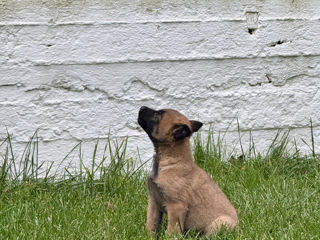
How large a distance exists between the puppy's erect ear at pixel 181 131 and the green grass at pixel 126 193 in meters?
0.72

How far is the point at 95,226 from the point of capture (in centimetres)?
550

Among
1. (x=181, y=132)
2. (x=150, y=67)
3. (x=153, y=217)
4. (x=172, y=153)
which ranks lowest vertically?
(x=153, y=217)

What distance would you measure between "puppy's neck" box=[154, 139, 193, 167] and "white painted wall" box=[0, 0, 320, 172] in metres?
1.50

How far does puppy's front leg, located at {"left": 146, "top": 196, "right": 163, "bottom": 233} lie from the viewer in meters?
5.43

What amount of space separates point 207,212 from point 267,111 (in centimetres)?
225

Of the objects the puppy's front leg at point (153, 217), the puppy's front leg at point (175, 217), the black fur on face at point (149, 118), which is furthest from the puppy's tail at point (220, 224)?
the black fur on face at point (149, 118)

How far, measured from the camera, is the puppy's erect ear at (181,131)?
17.4 ft

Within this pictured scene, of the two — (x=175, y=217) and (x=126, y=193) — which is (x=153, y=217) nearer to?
(x=175, y=217)

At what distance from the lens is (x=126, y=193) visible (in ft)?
20.7

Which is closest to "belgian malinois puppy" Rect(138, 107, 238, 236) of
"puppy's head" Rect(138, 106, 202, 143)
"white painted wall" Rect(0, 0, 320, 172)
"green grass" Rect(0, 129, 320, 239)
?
"puppy's head" Rect(138, 106, 202, 143)

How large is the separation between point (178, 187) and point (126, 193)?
44.3 inches

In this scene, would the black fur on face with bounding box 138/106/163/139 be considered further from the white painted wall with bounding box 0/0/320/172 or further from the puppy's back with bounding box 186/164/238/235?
the white painted wall with bounding box 0/0/320/172

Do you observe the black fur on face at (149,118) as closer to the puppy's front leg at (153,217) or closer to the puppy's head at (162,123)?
the puppy's head at (162,123)

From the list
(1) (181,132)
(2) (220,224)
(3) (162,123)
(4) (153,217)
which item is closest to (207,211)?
(2) (220,224)
